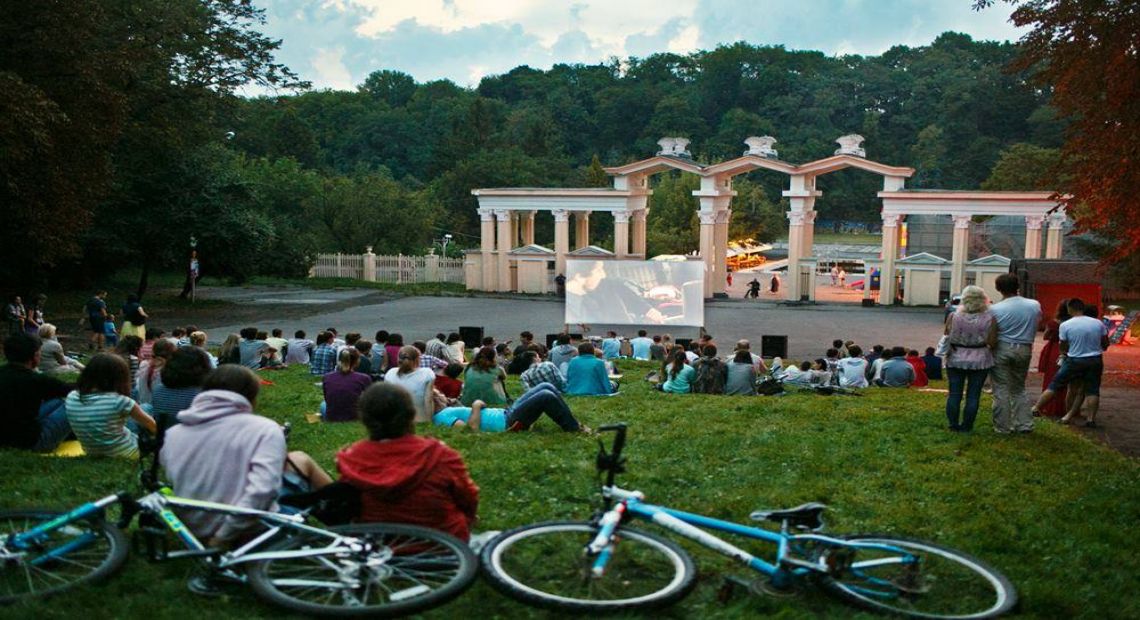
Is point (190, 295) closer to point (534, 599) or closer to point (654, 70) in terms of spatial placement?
point (534, 599)

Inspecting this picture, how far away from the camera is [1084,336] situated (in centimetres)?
1205

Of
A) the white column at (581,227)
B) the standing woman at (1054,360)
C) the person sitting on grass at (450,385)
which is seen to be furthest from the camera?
the white column at (581,227)

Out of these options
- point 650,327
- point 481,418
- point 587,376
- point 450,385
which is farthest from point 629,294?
point 481,418

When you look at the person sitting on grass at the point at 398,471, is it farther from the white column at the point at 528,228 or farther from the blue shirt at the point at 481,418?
the white column at the point at 528,228

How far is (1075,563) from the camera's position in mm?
6516

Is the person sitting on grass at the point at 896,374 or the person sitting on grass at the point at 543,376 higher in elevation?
the person sitting on grass at the point at 543,376

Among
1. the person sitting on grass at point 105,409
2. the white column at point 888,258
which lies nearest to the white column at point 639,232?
the white column at point 888,258

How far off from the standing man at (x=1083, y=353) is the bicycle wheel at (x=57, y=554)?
409 inches

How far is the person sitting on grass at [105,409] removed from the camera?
8.05 meters

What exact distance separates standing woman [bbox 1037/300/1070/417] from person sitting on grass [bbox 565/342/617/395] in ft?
18.0

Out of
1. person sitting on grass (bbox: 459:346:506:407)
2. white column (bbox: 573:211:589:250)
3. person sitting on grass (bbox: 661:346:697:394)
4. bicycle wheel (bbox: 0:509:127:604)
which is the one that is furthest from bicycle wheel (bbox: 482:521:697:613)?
white column (bbox: 573:211:589:250)

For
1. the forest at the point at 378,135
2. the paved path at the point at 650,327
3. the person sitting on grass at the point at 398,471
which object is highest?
the forest at the point at 378,135

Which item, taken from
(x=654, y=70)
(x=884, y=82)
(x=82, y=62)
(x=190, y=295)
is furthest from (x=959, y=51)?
(x=82, y=62)

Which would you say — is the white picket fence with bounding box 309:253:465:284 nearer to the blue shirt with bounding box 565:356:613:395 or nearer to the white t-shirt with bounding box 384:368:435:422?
the blue shirt with bounding box 565:356:613:395
